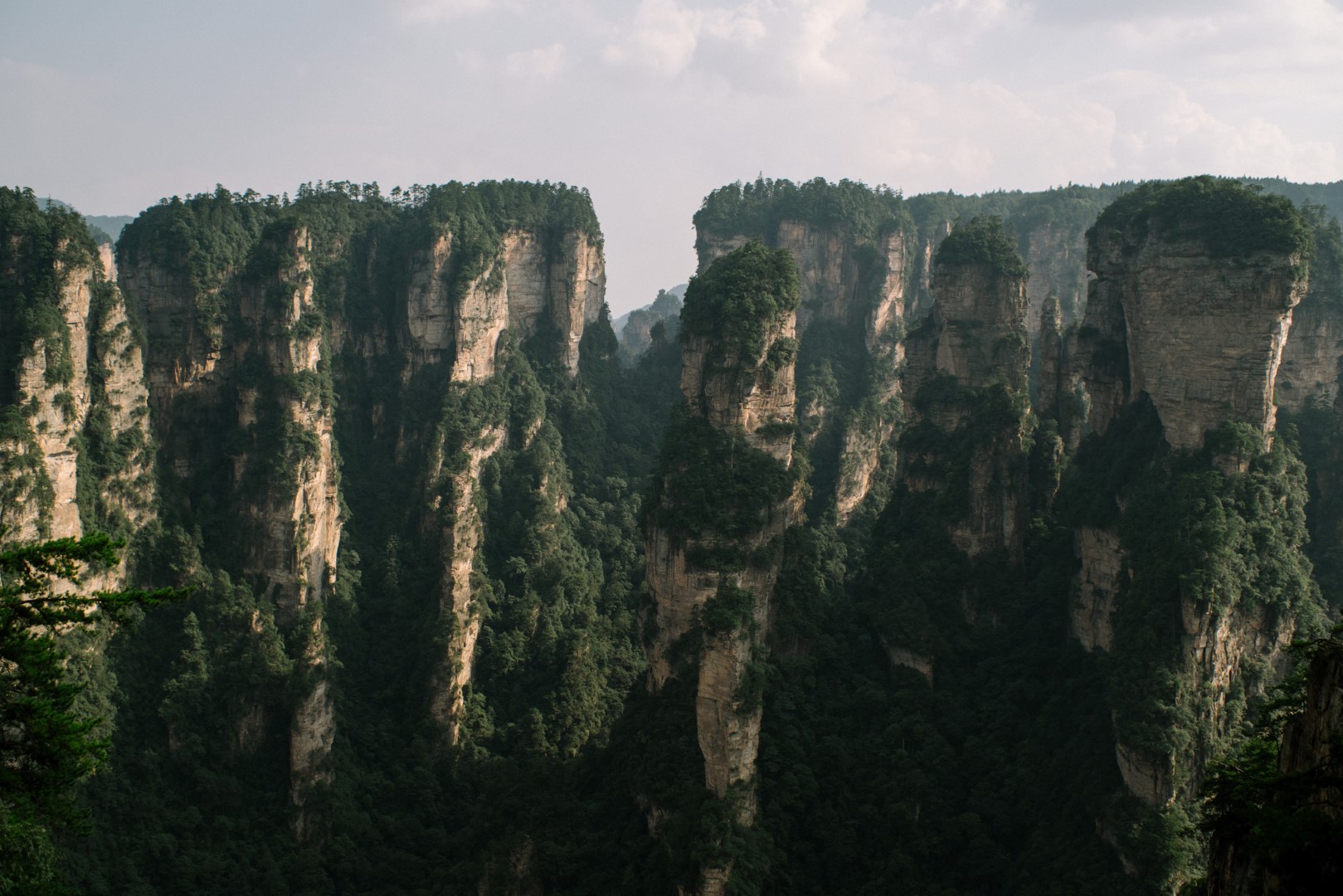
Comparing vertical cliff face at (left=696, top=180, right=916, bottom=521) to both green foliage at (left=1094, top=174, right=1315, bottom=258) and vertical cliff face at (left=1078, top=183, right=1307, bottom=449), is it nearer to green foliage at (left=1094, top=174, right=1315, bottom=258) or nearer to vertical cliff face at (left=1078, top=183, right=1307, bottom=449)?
vertical cliff face at (left=1078, top=183, right=1307, bottom=449)

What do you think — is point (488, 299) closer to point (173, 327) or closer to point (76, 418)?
point (173, 327)

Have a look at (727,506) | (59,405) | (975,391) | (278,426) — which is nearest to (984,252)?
(975,391)

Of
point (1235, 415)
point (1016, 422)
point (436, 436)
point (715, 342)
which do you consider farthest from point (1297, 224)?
point (436, 436)

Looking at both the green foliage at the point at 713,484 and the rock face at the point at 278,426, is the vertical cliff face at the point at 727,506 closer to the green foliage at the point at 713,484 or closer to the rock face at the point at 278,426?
the green foliage at the point at 713,484

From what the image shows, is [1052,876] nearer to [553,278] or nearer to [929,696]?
[929,696]

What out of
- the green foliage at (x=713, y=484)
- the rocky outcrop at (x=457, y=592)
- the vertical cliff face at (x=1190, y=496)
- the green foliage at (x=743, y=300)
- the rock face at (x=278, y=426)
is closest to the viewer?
the vertical cliff face at (x=1190, y=496)

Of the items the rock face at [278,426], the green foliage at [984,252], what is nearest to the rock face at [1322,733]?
the green foliage at [984,252]
